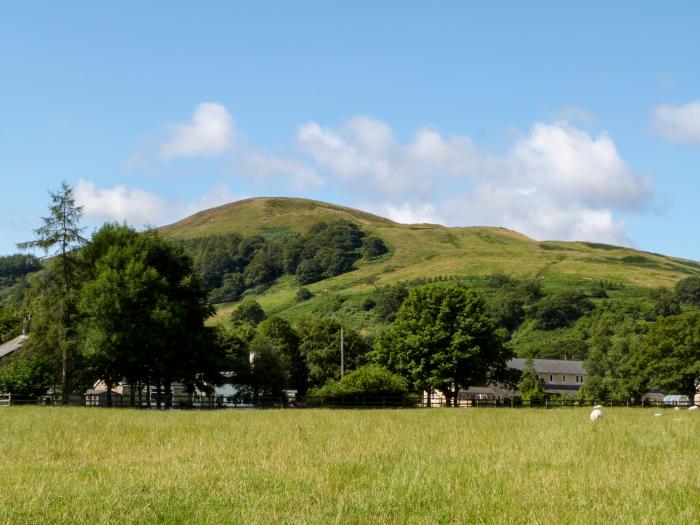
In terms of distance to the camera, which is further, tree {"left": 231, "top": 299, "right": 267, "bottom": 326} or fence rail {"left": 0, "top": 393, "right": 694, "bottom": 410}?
tree {"left": 231, "top": 299, "right": 267, "bottom": 326}

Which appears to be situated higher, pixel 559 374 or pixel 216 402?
pixel 559 374

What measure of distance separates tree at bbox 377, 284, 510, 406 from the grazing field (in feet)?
170

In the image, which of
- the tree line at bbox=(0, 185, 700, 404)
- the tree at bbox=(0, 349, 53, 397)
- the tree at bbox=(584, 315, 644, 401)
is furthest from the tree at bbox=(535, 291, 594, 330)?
the tree at bbox=(0, 349, 53, 397)

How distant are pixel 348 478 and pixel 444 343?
62747mm

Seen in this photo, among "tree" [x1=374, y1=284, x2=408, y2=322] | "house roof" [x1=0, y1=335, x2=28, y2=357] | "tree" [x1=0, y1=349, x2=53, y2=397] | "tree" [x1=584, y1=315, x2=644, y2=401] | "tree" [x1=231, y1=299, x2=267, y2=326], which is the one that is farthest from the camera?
"tree" [x1=374, y1=284, x2=408, y2=322]

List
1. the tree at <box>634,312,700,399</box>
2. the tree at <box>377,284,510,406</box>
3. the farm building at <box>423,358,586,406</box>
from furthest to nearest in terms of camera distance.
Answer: the farm building at <box>423,358,586,406</box> → the tree at <box>634,312,700,399</box> → the tree at <box>377,284,510,406</box>

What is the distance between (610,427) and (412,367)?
49.4 m

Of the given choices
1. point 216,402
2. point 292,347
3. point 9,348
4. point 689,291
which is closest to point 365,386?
point 216,402

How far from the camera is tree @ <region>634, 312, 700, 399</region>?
79.1 meters

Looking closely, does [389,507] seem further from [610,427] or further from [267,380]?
[267,380]

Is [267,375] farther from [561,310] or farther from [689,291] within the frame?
[689,291]

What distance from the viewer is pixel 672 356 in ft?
264

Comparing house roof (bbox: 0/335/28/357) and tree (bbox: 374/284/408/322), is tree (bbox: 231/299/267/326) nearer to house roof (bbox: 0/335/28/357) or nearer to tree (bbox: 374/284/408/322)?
tree (bbox: 374/284/408/322)

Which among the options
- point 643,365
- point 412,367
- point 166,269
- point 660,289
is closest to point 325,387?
point 412,367
